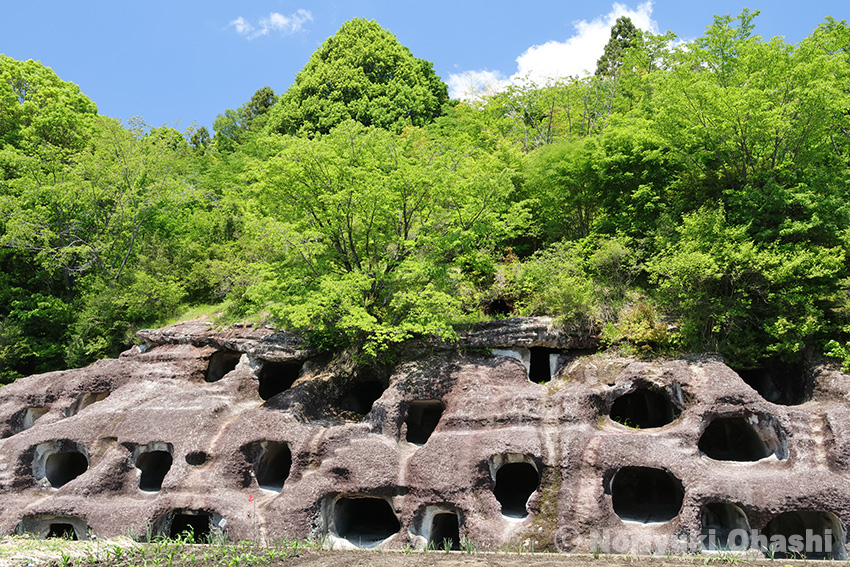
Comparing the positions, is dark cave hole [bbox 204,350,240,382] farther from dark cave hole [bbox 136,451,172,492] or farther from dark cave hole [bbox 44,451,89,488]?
dark cave hole [bbox 44,451,89,488]

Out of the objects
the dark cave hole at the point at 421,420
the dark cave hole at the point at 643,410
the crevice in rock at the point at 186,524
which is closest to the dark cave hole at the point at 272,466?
the crevice in rock at the point at 186,524

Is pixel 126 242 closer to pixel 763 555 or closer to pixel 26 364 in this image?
pixel 26 364

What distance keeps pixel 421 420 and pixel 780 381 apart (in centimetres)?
1350

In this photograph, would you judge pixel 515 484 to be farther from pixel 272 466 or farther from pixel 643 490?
pixel 272 466

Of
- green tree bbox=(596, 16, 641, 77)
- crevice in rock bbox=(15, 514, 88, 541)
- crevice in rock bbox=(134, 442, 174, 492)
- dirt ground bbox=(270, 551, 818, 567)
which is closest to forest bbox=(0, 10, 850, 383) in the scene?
crevice in rock bbox=(134, 442, 174, 492)

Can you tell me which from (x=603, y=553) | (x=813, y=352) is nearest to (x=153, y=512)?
(x=603, y=553)

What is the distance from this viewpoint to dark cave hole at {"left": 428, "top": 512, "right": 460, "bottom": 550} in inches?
675

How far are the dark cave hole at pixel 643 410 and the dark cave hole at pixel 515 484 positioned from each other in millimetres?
3980

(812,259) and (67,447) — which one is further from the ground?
(812,259)

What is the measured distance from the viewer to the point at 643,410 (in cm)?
2195

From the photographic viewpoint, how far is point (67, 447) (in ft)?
67.4

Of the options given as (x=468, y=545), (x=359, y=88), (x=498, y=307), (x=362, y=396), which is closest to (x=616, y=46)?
(x=359, y=88)

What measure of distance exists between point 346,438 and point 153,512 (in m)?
6.20

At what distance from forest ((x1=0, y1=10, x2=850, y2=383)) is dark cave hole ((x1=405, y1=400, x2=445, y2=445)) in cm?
270
